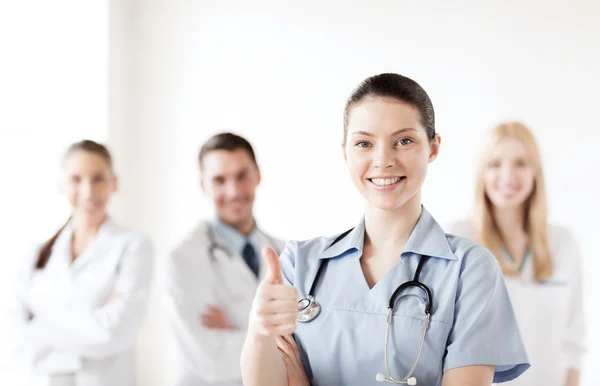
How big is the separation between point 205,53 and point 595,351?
2.83 meters

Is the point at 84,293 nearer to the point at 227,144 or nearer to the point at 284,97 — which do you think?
the point at 227,144

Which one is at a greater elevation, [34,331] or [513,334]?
[513,334]

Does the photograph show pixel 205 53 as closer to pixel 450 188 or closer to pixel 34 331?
pixel 450 188

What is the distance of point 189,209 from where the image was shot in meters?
4.40

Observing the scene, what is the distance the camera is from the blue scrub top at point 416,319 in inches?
48.9

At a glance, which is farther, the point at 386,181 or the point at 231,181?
the point at 231,181

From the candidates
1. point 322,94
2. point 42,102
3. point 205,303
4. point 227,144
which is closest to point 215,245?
point 205,303

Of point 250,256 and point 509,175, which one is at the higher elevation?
point 509,175

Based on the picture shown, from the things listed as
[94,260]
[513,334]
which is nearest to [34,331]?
[94,260]

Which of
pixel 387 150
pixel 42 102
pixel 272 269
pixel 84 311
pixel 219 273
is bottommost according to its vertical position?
pixel 84 311

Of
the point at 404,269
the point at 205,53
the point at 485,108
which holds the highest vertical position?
the point at 205,53

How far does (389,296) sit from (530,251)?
1383mm

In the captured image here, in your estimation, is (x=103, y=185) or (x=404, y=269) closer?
(x=404, y=269)

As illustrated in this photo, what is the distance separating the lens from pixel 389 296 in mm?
1300
